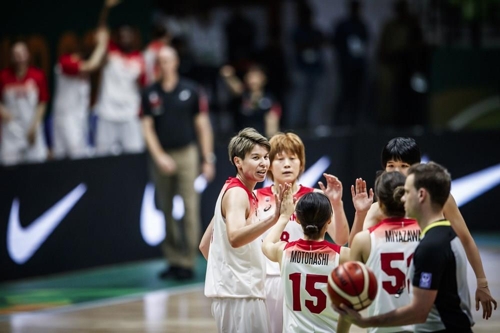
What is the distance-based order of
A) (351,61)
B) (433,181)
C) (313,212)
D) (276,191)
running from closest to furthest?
(433,181) → (313,212) → (276,191) → (351,61)

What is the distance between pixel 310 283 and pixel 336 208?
0.77 meters

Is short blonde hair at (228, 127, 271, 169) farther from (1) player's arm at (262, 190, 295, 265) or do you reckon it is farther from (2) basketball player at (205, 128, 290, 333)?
(1) player's arm at (262, 190, 295, 265)

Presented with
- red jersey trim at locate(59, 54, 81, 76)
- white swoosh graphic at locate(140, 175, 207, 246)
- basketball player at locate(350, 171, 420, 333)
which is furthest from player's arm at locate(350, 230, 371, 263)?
red jersey trim at locate(59, 54, 81, 76)

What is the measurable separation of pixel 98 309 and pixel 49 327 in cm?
97

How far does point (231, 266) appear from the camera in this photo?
20.1ft

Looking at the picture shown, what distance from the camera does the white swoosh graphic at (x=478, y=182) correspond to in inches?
567

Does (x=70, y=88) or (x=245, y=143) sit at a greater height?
(x=70, y=88)

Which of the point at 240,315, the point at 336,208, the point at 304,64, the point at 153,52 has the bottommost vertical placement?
the point at 240,315

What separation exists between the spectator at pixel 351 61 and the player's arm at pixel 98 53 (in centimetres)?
515

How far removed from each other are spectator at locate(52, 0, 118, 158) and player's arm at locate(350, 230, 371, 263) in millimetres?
9490

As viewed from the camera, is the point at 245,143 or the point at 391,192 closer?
the point at 391,192

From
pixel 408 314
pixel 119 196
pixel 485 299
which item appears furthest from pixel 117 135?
pixel 408 314

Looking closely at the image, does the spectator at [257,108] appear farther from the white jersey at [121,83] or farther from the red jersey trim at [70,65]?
the red jersey trim at [70,65]

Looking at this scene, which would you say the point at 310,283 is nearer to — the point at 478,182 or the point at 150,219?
the point at 150,219
